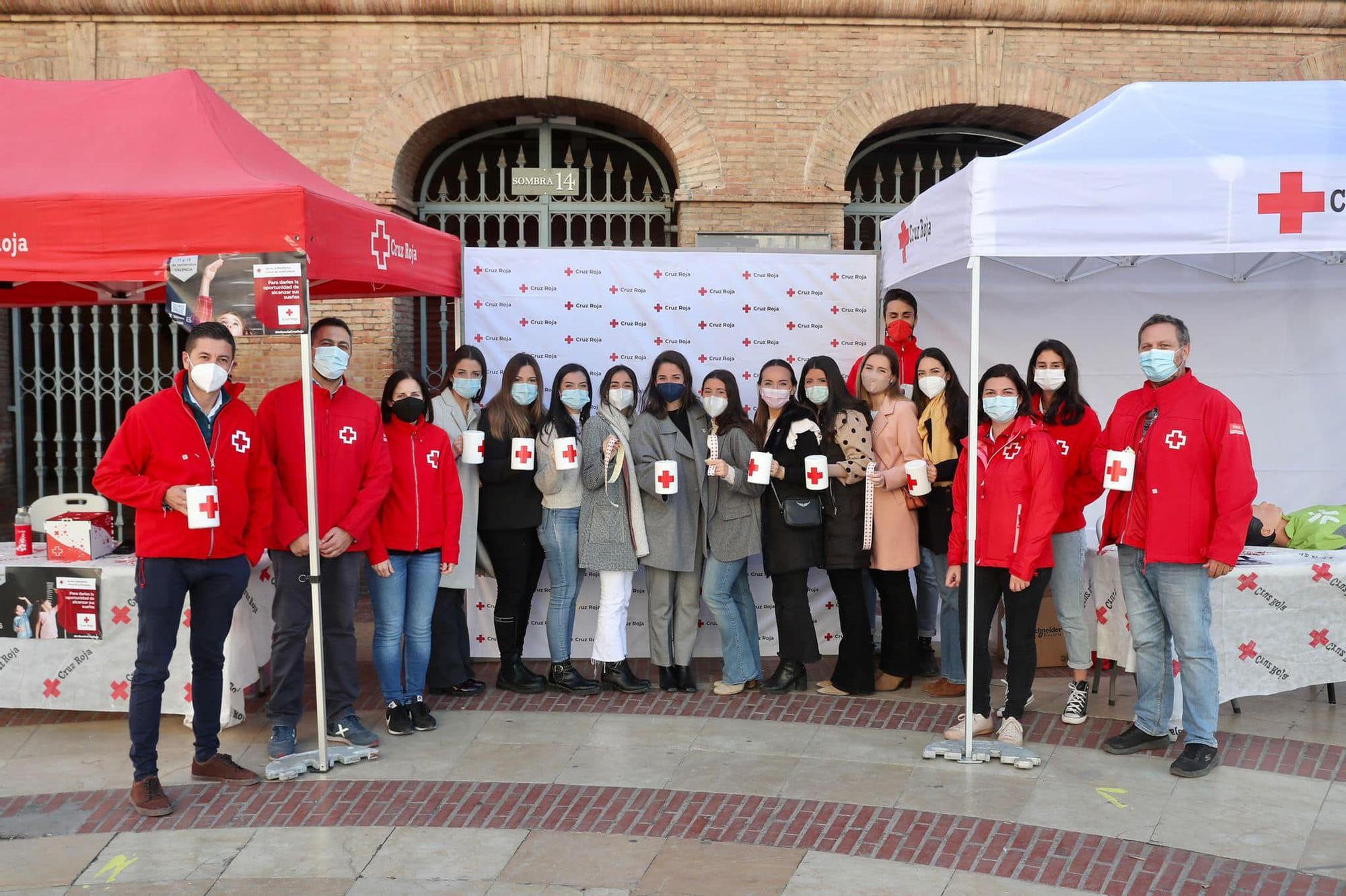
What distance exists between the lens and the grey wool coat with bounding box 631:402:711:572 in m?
6.29

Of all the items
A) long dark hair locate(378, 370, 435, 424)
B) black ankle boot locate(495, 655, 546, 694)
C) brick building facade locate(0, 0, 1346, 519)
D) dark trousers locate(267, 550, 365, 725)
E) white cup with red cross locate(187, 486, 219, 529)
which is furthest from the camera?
brick building facade locate(0, 0, 1346, 519)

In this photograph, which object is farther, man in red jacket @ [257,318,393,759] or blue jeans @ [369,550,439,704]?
blue jeans @ [369,550,439,704]

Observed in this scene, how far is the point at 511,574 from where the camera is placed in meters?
6.46

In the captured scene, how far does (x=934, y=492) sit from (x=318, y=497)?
328 cm

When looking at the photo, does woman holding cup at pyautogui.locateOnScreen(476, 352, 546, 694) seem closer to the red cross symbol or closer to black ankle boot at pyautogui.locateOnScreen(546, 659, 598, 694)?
black ankle boot at pyautogui.locateOnScreen(546, 659, 598, 694)

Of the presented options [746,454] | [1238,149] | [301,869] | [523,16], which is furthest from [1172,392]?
[523,16]

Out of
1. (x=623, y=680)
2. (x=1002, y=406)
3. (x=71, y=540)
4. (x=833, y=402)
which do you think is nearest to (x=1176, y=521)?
(x=1002, y=406)

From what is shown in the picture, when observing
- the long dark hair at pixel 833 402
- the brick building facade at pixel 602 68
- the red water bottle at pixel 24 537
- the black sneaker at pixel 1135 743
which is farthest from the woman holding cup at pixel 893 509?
the red water bottle at pixel 24 537

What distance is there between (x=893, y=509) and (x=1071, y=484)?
37.3 inches

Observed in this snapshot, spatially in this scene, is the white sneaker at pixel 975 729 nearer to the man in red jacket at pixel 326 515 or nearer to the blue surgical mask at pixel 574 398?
the blue surgical mask at pixel 574 398

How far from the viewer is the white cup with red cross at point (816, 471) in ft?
19.6

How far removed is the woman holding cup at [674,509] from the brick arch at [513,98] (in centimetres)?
423

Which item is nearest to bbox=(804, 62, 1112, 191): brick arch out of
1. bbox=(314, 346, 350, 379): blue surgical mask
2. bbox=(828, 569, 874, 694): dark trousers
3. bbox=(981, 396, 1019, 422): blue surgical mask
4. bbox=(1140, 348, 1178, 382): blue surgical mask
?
bbox=(828, 569, 874, 694): dark trousers

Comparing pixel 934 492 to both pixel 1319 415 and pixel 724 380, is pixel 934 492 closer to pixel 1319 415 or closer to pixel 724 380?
pixel 724 380
